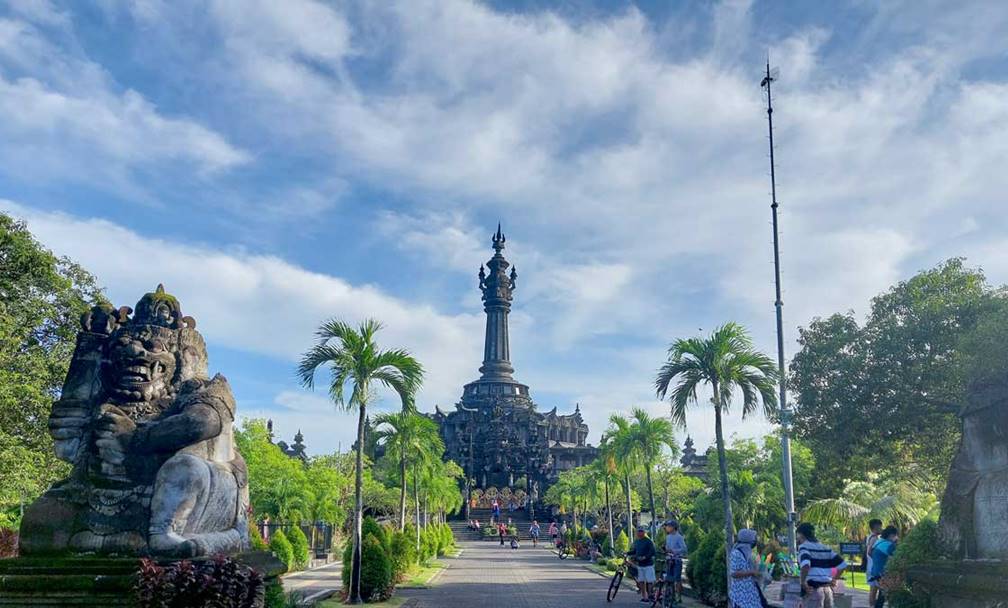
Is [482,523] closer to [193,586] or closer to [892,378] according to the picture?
[892,378]

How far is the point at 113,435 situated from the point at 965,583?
8.84 metres

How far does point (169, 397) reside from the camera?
9.62 m

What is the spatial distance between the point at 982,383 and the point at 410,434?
23442mm

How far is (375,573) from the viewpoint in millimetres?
18344

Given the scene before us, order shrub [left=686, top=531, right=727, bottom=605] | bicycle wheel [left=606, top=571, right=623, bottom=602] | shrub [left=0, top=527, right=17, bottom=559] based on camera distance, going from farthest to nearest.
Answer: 1. shrub [left=0, top=527, right=17, bottom=559]
2. bicycle wheel [left=606, top=571, right=623, bottom=602]
3. shrub [left=686, top=531, right=727, bottom=605]

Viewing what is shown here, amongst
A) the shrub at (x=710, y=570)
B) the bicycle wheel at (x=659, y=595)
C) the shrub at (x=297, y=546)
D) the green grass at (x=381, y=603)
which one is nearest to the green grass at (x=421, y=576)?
the green grass at (x=381, y=603)

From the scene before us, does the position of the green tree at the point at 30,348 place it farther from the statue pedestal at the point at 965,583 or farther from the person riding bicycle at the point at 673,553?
the statue pedestal at the point at 965,583

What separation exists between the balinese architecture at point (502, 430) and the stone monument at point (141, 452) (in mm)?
72613

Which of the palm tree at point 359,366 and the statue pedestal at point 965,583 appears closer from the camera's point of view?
the statue pedestal at point 965,583

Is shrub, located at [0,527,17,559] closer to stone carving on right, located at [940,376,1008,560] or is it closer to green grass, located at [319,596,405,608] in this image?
green grass, located at [319,596,405,608]

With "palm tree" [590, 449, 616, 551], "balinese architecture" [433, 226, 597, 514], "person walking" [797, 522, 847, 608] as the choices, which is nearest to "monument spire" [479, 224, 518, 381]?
"balinese architecture" [433, 226, 597, 514]

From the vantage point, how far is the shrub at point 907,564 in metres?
9.82

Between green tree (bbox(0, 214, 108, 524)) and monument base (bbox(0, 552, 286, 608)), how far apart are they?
16.3m

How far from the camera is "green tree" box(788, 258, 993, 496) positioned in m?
19.0
